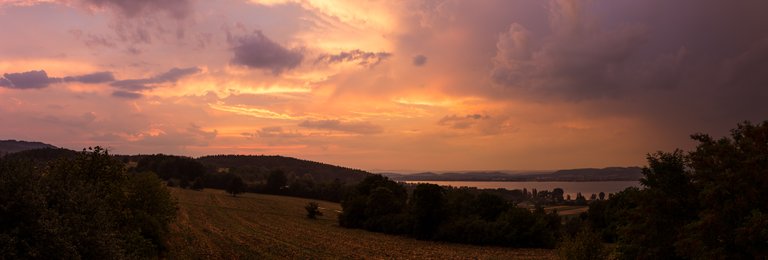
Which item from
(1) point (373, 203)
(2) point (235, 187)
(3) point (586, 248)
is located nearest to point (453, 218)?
(1) point (373, 203)

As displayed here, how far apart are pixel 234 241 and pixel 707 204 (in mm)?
49665

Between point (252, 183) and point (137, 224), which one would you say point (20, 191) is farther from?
point (252, 183)

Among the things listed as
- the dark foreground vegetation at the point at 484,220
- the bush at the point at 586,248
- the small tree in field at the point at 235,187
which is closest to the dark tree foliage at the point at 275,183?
the small tree in field at the point at 235,187

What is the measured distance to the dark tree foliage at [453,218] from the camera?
72.9 metres

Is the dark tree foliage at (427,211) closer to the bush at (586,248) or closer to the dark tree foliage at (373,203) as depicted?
the dark tree foliage at (373,203)

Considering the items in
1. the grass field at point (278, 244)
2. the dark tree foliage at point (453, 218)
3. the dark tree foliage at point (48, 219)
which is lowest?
the grass field at point (278, 244)

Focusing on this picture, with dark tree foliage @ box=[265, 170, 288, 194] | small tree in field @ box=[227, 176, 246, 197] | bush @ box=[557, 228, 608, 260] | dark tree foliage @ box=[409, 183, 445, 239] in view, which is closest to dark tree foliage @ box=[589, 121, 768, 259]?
bush @ box=[557, 228, 608, 260]

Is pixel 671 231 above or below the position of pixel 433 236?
above

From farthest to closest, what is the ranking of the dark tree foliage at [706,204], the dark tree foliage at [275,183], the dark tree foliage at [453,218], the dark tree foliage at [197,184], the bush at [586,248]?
1. the dark tree foliage at [275,183]
2. the dark tree foliage at [197,184]
3. the dark tree foliage at [453,218]
4. the bush at [586,248]
5. the dark tree foliage at [706,204]

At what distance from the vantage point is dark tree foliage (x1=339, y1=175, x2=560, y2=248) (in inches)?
2869

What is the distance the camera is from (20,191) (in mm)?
18156

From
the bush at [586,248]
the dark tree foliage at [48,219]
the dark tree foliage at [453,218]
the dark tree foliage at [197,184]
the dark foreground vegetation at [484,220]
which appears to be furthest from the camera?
the dark tree foliage at [197,184]

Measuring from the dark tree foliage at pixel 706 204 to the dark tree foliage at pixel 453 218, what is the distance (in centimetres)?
4144

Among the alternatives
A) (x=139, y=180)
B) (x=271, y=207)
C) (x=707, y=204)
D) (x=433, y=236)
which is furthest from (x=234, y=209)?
(x=707, y=204)
